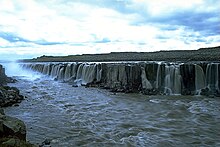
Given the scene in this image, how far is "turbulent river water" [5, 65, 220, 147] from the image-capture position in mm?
8570

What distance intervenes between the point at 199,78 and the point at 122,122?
11.9 m

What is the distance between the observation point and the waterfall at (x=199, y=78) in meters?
20.3

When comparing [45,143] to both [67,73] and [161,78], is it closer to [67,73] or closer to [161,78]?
[161,78]

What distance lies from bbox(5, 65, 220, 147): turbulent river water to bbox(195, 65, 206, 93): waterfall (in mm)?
4198

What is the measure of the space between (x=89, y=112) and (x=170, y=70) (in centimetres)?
1087

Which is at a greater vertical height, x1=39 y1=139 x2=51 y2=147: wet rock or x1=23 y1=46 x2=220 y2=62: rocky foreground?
x1=23 y1=46 x2=220 y2=62: rocky foreground

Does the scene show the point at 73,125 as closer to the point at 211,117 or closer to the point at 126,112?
the point at 126,112

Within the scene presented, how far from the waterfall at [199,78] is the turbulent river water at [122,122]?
13.8ft

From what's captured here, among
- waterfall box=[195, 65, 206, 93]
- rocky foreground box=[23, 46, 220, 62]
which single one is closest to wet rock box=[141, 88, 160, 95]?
waterfall box=[195, 65, 206, 93]

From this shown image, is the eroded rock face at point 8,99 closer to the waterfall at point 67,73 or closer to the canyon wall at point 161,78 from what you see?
the canyon wall at point 161,78

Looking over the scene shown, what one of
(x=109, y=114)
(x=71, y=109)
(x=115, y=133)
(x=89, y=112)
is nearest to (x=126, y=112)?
(x=109, y=114)

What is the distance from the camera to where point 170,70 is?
2173 centimetres

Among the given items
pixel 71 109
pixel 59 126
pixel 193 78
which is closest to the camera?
pixel 59 126

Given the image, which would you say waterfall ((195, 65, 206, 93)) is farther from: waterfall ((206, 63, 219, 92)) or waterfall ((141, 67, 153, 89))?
waterfall ((141, 67, 153, 89))
